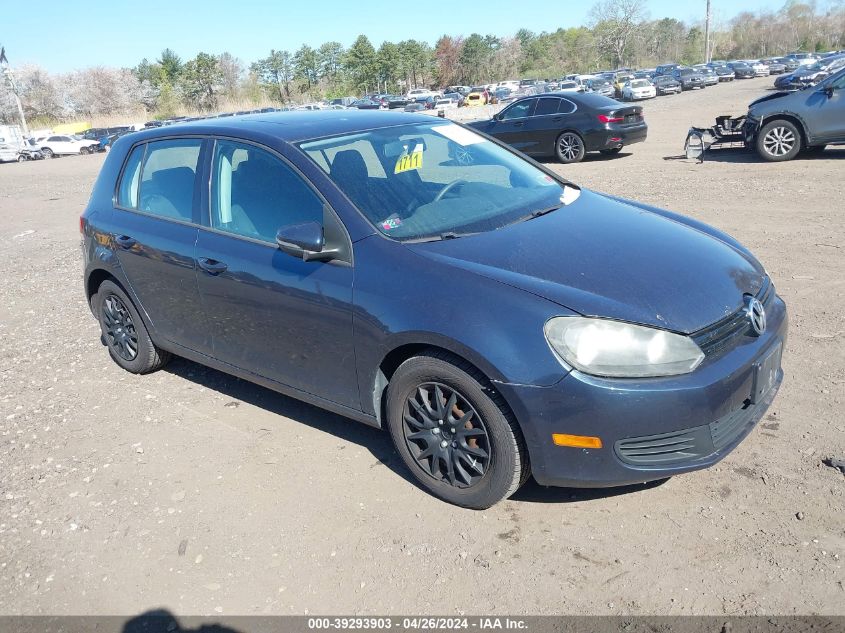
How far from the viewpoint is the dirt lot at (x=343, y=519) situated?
2.79 metres

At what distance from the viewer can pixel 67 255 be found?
1016cm

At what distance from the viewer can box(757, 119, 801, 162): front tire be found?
12.0 m

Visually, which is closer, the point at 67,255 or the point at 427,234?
the point at 427,234

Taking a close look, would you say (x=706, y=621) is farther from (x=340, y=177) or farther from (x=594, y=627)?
(x=340, y=177)

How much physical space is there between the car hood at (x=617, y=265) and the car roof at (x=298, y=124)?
1.11 meters

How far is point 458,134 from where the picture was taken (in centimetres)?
453

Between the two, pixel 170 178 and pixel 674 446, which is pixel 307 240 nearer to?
pixel 170 178

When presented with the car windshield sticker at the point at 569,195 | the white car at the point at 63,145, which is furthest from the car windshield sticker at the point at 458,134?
the white car at the point at 63,145

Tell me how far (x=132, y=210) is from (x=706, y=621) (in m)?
4.14

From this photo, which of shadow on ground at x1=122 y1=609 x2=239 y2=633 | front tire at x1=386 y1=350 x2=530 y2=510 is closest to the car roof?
front tire at x1=386 y1=350 x2=530 y2=510

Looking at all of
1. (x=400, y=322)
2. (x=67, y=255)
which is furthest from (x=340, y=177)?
(x=67, y=255)

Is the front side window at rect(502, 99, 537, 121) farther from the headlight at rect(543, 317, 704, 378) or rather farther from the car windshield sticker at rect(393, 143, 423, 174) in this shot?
the headlight at rect(543, 317, 704, 378)

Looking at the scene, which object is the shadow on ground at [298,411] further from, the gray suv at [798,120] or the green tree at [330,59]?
the green tree at [330,59]

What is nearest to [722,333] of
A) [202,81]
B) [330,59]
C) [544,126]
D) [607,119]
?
[607,119]
